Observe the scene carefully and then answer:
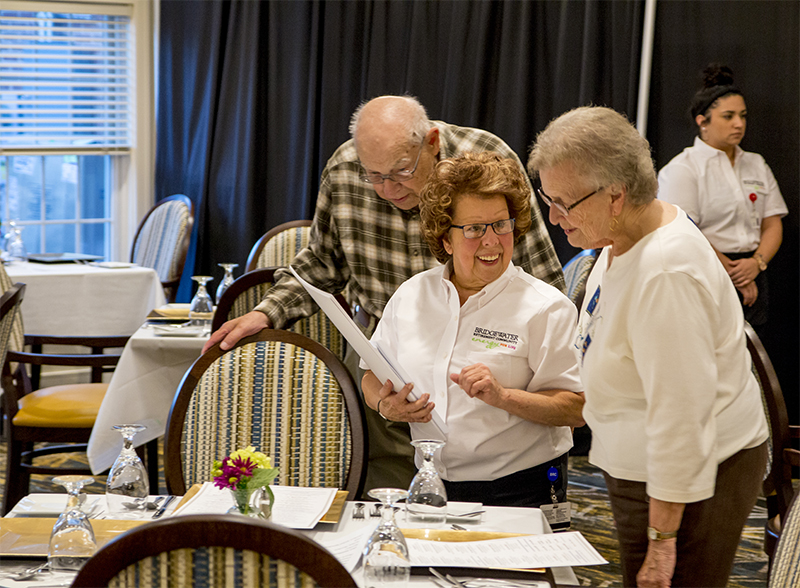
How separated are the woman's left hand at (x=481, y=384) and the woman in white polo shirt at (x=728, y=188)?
272 cm

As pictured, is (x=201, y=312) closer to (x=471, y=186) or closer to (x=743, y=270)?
(x=471, y=186)

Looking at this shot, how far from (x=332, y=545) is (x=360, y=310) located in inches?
47.2

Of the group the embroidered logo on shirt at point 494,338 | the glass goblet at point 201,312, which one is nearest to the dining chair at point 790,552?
the embroidered logo on shirt at point 494,338

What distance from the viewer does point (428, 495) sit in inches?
61.2

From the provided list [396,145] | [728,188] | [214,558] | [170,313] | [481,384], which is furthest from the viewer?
[728,188]

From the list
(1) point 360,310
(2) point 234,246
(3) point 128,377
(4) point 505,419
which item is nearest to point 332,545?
(4) point 505,419

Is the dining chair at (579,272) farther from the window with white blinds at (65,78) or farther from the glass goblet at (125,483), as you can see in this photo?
the window with white blinds at (65,78)

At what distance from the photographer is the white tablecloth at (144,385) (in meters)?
3.08

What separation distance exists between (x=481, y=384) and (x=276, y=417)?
0.56m

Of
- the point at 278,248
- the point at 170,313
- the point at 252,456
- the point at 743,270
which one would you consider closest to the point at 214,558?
the point at 252,456

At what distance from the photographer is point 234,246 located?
17.8 feet

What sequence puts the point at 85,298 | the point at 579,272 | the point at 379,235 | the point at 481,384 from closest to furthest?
the point at 481,384
the point at 379,235
the point at 579,272
the point at 85,298

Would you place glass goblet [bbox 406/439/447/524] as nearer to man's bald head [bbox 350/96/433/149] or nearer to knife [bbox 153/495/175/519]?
knife [bbox 153/495/175/519]

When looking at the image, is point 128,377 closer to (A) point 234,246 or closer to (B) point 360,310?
(B) point 360,310
